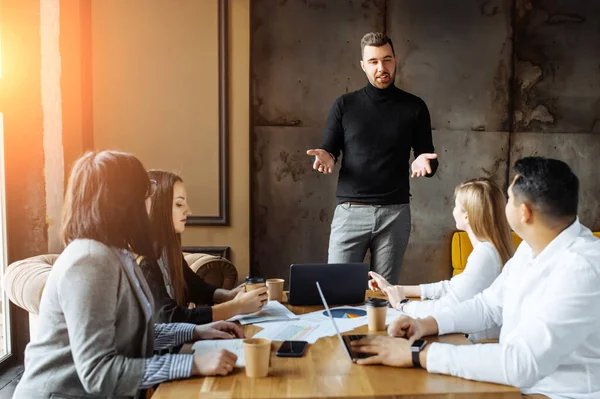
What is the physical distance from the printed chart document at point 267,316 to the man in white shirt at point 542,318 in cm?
40

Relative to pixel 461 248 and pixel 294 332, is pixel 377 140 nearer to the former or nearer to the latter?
pixel 461 248

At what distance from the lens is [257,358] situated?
1267mm

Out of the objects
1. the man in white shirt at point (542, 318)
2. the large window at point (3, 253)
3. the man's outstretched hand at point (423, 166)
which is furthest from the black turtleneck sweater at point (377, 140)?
the large window at point (3, 253)

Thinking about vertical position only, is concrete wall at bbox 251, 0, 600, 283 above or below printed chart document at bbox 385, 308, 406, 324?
above

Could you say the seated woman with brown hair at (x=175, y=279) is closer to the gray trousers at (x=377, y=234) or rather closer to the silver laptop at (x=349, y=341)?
the silver laptop at (x=349, y=341)

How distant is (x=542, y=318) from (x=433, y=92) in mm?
3008

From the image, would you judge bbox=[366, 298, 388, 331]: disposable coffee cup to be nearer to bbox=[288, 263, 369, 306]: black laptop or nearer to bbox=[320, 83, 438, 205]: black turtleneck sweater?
bbox=[288, 263, 369, 306]: black laptop

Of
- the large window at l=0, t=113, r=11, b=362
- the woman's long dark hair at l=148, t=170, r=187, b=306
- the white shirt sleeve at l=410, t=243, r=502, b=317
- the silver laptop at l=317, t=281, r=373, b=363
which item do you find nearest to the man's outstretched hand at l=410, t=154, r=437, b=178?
the white shirt sleeve at l=410, t=243, r=502, b=317

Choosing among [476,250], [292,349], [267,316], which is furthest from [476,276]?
[292,349]

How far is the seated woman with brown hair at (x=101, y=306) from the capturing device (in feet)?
4.23

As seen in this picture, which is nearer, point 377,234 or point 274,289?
point 274,289

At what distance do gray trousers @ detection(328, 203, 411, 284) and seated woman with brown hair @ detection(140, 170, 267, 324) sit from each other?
3.17ft

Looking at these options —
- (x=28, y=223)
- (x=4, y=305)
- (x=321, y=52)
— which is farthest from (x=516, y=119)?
(x=4, y=305)

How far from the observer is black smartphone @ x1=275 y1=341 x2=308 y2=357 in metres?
1.42
